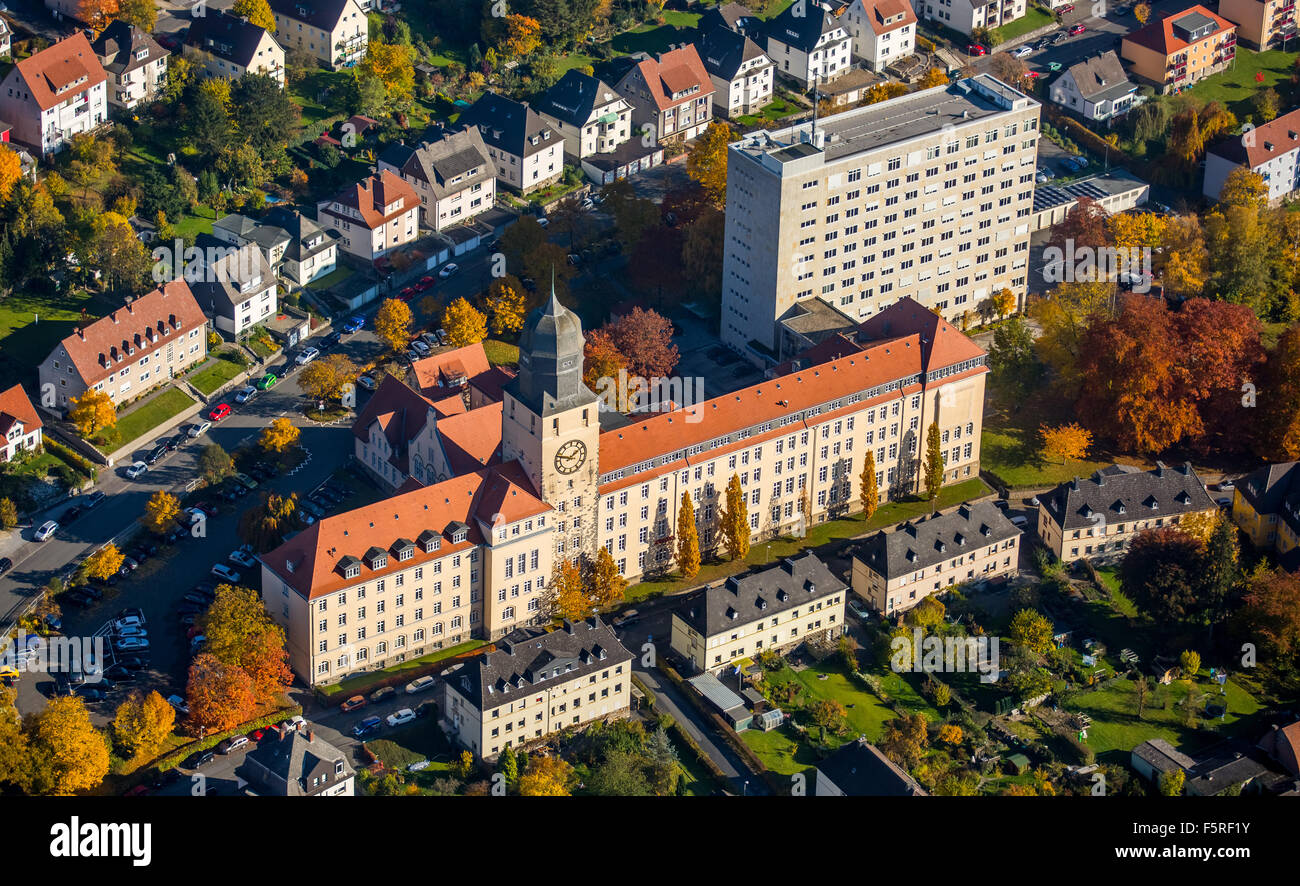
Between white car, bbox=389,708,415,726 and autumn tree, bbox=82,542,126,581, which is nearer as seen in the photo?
white car, bbox=389,708,415,726

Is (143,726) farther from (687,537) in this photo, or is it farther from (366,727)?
(687,537)

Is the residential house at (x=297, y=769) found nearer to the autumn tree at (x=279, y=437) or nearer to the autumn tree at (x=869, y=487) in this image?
the autumn tree at (x=279, y=437)

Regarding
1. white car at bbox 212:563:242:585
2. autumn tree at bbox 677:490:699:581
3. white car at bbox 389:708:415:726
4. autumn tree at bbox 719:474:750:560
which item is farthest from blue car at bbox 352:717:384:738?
autumn tree at bbox 719:474:750:560

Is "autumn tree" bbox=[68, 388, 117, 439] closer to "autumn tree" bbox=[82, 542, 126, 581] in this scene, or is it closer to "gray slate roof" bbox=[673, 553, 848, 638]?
"autumn tree" bbox=[82, 542, 126, 581]

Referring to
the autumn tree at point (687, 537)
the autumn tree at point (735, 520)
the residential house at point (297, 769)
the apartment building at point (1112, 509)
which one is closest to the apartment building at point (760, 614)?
the autumn tree at point (687, 537)

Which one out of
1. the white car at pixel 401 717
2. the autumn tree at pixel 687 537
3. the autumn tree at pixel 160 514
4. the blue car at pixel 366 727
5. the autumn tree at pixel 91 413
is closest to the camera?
the blue car at pixel 366 727

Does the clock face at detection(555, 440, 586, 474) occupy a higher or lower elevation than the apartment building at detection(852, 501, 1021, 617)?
higher
